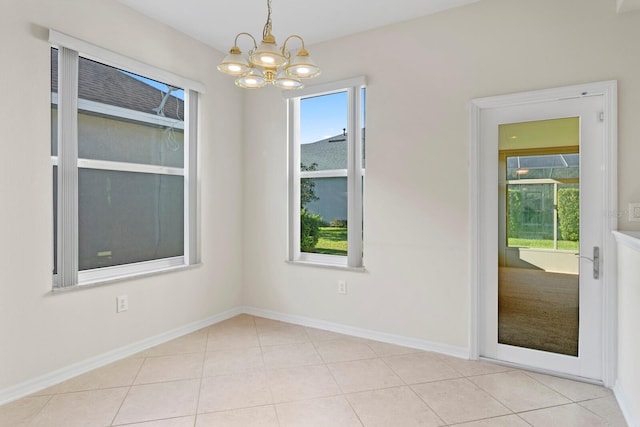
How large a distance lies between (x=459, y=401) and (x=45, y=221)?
308 cm

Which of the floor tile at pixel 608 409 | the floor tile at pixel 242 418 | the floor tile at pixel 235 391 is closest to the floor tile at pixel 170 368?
the floor tile at pixel 235 391

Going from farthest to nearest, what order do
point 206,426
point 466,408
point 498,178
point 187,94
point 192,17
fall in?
point 187,94
point 192,17
point 498,178
point 466,408
point 206,426

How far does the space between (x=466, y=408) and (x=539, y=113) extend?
219cm

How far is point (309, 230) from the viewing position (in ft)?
13.3

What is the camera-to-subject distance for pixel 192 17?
10.7 ft

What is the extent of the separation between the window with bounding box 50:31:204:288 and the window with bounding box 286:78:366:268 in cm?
109

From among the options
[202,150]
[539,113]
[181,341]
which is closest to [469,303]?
[539,113]

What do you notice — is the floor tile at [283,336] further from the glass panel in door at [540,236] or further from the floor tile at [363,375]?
the glass panel in door at [540,236]

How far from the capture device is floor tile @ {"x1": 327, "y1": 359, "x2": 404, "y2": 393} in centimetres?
259

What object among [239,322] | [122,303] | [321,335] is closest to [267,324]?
[239,322]

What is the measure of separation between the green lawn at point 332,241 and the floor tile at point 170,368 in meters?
1.58

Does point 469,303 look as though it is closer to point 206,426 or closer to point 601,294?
point 601,294

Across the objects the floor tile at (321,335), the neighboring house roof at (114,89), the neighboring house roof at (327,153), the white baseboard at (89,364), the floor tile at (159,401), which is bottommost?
the floor tile at (159,401)

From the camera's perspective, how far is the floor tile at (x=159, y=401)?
2.20m
